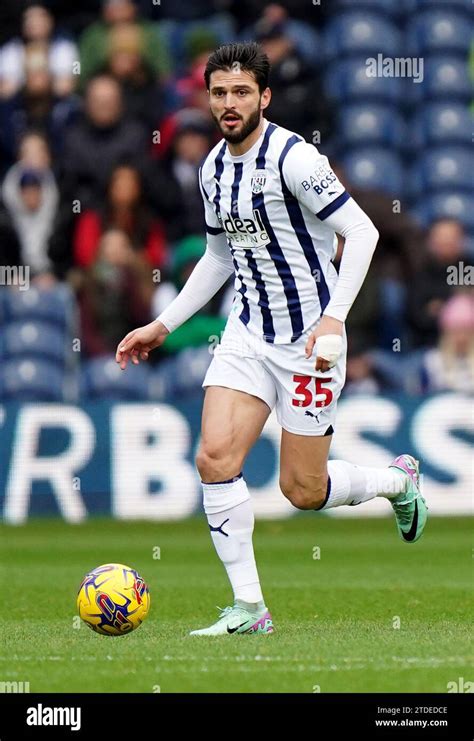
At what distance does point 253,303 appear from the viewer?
7.45 m

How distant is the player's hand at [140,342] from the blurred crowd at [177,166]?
297 inches

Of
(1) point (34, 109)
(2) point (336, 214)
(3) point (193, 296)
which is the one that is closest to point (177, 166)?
(1) point (34, 109)

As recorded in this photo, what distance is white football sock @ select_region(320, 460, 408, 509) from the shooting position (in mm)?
7660

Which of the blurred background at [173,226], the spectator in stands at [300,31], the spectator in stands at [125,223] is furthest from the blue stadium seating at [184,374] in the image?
the spectator in stands at [300,31]

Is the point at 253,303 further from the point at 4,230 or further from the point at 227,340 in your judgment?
the point at 4,230

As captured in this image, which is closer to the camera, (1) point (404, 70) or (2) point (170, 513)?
(2) point (170, 513)

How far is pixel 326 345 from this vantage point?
6.86 metres

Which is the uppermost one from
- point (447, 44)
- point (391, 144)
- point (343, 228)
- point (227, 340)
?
point (447, 44)

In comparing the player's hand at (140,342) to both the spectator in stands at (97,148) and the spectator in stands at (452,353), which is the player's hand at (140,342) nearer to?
the spectator in stands at (452,353)

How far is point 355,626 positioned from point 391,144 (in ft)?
37.9

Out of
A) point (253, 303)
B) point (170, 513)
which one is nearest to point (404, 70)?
point (170, 513)

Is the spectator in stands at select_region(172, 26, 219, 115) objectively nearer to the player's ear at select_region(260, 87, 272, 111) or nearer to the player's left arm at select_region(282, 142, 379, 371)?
the player's ear at select_region(260, 87, 272, 111)

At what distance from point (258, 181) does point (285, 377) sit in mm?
936

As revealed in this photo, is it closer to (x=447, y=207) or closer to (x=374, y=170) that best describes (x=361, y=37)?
(x=374, y=170)
